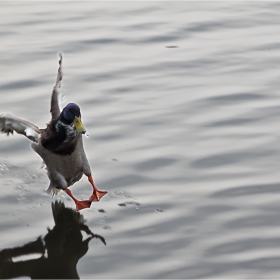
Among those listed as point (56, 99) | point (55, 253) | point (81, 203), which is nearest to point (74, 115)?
point (56, 99)

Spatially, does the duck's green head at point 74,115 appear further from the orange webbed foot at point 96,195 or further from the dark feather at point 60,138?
the orange webbed foot at point 96,195

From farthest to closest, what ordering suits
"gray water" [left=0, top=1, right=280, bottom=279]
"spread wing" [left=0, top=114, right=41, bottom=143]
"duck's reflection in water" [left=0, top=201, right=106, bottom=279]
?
"spread wing" [left=0, top=114, right=41, bottom=143], "gray water" [left=0, top=1, right=280, bottom=279], "duck's reflection in water" [left=0, top=201, right=106, bottom=279]

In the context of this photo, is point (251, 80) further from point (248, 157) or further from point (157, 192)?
point (157, 192)

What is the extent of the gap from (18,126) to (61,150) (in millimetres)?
430

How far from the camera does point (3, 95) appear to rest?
881 cm

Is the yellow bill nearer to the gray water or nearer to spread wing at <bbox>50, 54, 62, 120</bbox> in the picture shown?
spread wing at <bbox>50, 54, 62, 120</bbox>

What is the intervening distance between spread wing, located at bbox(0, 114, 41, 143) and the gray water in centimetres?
49

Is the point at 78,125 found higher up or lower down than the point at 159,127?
higher up

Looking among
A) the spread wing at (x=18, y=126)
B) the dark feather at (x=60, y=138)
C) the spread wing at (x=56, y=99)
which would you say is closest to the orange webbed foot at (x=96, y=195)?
the dark feather at (x=60, y=138)

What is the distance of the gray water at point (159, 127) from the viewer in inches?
232

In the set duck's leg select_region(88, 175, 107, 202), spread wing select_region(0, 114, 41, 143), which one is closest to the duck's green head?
spread wing select_region(0, 114, 41, 143)

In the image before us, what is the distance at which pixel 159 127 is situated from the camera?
26.1 ft

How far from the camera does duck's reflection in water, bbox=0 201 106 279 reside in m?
5.62

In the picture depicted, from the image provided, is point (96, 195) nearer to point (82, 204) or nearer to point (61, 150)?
point (82, 204)
